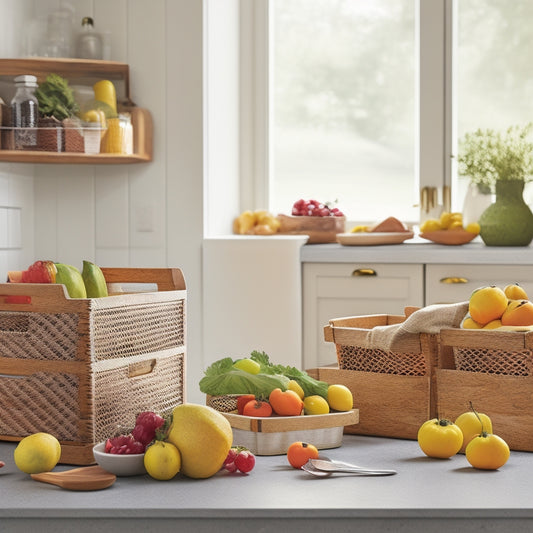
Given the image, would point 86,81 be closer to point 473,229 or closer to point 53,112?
point 53,112

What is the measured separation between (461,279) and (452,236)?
0.80 feet

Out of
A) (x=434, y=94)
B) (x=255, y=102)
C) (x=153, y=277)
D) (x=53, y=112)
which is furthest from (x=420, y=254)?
(x=153, y=277)

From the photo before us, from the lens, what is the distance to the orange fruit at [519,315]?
1402mm

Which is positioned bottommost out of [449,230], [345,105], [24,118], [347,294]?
[347,294]

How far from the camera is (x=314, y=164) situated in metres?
3.91

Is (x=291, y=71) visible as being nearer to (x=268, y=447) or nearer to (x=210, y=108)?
(x=210, y=108)

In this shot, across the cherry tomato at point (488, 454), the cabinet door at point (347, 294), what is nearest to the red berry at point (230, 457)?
the cherry tomato at point (488, 454)

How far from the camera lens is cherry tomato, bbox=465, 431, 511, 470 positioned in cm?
121

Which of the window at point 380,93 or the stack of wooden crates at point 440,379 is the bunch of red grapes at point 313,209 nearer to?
the window at point 380,93

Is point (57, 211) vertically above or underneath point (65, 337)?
above

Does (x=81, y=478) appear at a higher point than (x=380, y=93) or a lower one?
lower

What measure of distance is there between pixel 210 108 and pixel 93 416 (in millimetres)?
2342

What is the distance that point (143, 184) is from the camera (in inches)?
135

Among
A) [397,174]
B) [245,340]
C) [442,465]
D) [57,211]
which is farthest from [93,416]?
[397,174]
